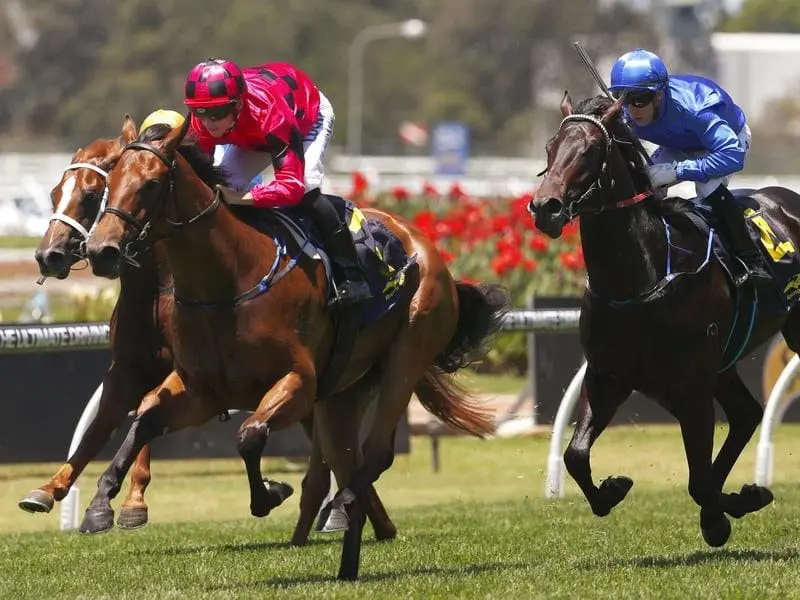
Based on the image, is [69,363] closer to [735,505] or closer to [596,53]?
[735,505]

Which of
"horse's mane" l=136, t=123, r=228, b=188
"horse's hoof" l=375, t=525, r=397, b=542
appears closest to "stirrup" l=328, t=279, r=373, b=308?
"horse's mane" l=136, t=123, r=228, b=188

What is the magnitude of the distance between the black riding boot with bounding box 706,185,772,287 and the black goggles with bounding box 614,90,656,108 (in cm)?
52

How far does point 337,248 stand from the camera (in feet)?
22.5

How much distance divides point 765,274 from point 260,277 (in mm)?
2105

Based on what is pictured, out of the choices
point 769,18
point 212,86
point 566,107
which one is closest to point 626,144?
A: point 566,107

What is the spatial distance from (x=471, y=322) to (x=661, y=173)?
54.9 inches

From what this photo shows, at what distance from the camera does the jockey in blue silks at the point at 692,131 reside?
6750mm

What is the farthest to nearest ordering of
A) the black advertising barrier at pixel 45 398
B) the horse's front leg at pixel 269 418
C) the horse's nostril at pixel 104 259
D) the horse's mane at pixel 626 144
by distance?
1. the black advertising barrier at pixel 45 398
2. the horse's mane at pixel 626 144
3. the horse's front leg at pixel 269 418
4. the horse's nostril at pixel 104 259

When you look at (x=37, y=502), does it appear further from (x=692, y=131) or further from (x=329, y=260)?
(x=692, y=131)

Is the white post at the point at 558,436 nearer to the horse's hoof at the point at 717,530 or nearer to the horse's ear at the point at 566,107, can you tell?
the horse's hoof at the point at 717,530

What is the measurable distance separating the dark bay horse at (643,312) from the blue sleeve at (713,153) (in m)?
0.16

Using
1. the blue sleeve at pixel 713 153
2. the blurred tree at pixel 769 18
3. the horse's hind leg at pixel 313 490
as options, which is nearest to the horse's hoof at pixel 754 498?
the blue sleeve at pixel 713 153

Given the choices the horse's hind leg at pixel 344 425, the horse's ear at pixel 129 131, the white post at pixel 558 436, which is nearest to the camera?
the horse's ear at pixel 129 131

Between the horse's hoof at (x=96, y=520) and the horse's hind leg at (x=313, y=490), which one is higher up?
the horse's hoof at (x=96, y=520)
